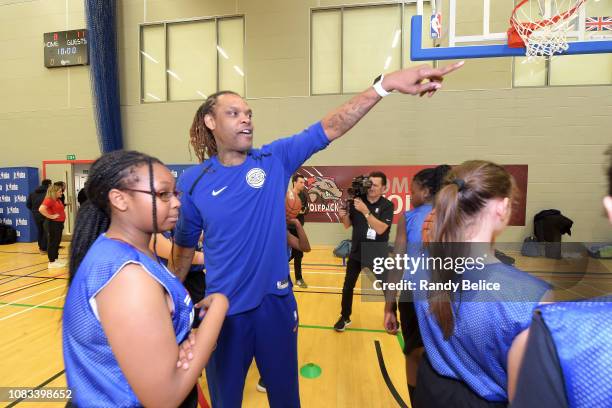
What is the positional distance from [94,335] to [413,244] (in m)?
1.93

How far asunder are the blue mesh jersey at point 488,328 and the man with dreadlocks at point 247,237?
0.81m

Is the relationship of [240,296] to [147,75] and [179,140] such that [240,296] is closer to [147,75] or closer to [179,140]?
[179,140]

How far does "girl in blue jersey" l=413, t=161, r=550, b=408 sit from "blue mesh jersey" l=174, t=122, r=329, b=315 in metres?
0.77

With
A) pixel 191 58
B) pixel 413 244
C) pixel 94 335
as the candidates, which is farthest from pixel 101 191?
pixel 191 58

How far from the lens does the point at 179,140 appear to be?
9430 millimetres

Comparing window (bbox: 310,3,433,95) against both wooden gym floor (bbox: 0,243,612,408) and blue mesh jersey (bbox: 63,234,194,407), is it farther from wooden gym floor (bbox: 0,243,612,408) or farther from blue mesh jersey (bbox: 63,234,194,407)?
blue mesh jersey (bbox: 63,234,194,407)

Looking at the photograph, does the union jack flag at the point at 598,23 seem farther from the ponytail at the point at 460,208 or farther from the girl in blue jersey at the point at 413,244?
the ponytail at the point at 460,208

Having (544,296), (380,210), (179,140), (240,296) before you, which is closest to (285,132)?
(179,140)

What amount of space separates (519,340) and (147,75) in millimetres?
10823

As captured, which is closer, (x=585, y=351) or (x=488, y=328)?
(x=585, y=351)

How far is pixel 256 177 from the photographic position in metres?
1.87

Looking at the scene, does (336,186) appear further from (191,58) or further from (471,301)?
(471,301)

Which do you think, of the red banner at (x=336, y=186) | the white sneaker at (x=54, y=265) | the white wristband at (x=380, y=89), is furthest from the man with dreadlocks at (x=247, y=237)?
the white sneaker at (x=54, y=265)

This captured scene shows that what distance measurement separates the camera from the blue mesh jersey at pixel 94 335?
961 mm
